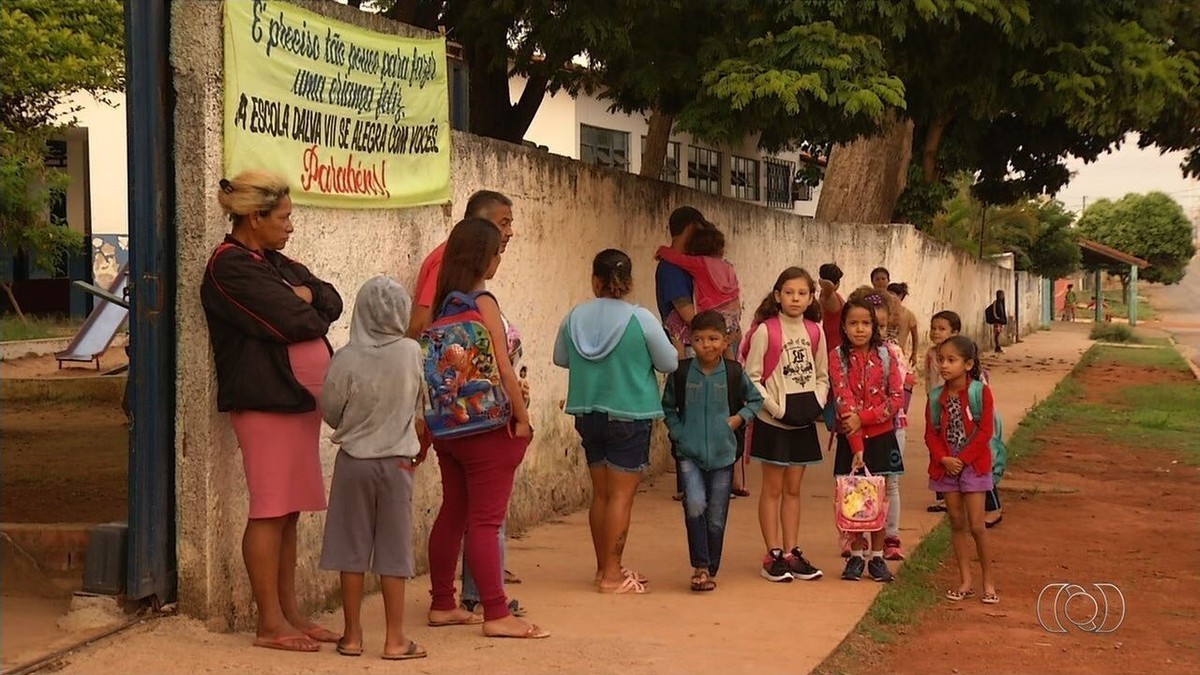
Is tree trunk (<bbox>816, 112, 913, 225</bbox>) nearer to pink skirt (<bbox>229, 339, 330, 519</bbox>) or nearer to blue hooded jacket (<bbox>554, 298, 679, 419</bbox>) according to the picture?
blue hooded jacket (<bbox>554, 298, 679, 419</bbox>)

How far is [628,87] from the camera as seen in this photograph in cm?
1103

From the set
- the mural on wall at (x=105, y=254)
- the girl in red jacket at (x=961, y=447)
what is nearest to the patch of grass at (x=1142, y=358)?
the mural on wall at (x=105, y=254)

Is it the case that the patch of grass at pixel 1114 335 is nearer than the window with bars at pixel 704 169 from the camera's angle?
No

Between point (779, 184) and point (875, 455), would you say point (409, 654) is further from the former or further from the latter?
point (779, 184)

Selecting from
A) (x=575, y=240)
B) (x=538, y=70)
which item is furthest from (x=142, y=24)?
(x=538, y=70)

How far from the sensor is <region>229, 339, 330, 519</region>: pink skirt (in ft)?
18.1

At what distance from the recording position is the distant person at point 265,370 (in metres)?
5.48

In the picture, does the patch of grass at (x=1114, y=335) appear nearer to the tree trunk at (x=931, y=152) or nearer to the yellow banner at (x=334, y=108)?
the tree trunk at (x=931, y=152)

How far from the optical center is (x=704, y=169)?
3619 cm

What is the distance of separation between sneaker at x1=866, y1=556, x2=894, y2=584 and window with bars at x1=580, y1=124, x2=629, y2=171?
24226 mm

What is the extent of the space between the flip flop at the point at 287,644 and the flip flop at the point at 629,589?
1898 mm

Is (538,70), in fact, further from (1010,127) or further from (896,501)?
(1010,127)

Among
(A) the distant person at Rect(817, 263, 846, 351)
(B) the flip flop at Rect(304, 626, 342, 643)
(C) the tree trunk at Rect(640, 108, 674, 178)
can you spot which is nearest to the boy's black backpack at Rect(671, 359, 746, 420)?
(B) the flip flop at Rect(304, 626, 342, 643)

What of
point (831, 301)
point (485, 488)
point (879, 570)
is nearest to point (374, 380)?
point (485, 488)
